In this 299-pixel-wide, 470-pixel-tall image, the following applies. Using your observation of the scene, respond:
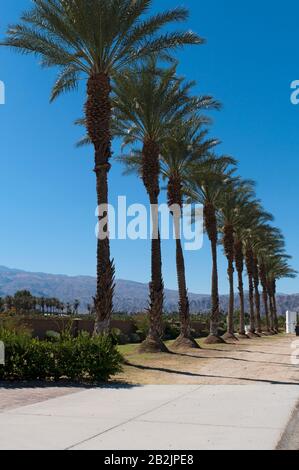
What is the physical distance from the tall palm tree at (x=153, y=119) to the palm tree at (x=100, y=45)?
302 centimetres

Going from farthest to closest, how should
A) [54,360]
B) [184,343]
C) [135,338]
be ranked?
[135,338], [184,343], [54,360]

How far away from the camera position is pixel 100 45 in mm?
19141

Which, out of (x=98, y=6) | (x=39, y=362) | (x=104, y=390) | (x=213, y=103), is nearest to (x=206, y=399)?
(x=104, y=390)

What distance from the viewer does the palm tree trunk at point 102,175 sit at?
18203 millimetres

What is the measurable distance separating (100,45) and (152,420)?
14846 millimetres

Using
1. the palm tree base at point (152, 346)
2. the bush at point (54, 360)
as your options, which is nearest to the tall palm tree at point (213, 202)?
the palm tree base at point (152, 346)

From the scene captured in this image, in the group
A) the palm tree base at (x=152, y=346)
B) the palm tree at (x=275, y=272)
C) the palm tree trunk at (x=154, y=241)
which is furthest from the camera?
the palm tree at (x=275, y=272)

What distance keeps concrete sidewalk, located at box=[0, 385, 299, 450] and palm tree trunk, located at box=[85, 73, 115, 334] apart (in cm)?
662

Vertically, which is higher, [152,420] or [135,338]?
[152,420]

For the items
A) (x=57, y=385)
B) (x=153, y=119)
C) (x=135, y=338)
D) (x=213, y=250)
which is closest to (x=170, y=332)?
(x=135, y=338)

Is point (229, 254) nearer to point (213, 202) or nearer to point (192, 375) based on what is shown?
point (213, 202)

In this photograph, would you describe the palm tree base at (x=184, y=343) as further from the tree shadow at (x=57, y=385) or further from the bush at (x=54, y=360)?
the tree shadow at (x=57, y=385)

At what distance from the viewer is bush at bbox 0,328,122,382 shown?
1276cm
